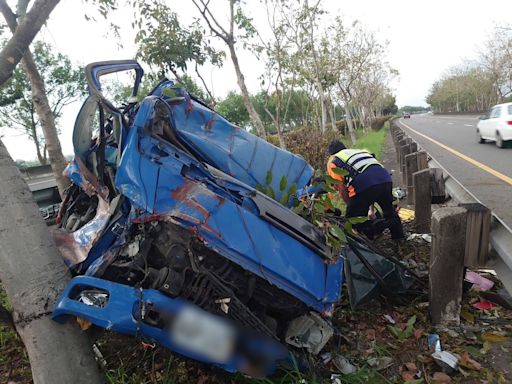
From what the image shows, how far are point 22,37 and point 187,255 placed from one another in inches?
70.9

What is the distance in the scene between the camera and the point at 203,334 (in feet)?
7.16

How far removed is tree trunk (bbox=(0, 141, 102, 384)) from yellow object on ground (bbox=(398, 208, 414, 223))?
15.3ft

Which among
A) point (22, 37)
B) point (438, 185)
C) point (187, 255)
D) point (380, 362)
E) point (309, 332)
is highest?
point (22, 37)

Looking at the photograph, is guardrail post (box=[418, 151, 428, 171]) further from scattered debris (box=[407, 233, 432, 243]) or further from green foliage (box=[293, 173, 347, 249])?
green foliage (box=[293, 173, 347, 249])

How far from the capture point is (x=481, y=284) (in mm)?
3498

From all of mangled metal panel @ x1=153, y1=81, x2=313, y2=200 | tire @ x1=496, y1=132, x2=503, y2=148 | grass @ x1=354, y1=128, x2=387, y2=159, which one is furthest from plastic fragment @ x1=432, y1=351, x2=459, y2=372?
tire @ x1=496, y1=132, x2=503, y2=148

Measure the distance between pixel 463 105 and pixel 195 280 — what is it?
269 ft

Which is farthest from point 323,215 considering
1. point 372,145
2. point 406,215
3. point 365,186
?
point 372,145

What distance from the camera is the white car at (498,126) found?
38.2ft

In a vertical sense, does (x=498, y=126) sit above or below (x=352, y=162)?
below

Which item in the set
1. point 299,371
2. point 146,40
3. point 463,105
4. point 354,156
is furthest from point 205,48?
point 463,105

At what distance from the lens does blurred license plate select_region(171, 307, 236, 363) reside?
2162 mm

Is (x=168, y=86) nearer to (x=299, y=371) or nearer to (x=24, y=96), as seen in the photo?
(x=299, y=371)

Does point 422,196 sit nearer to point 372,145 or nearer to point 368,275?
point 368,275
